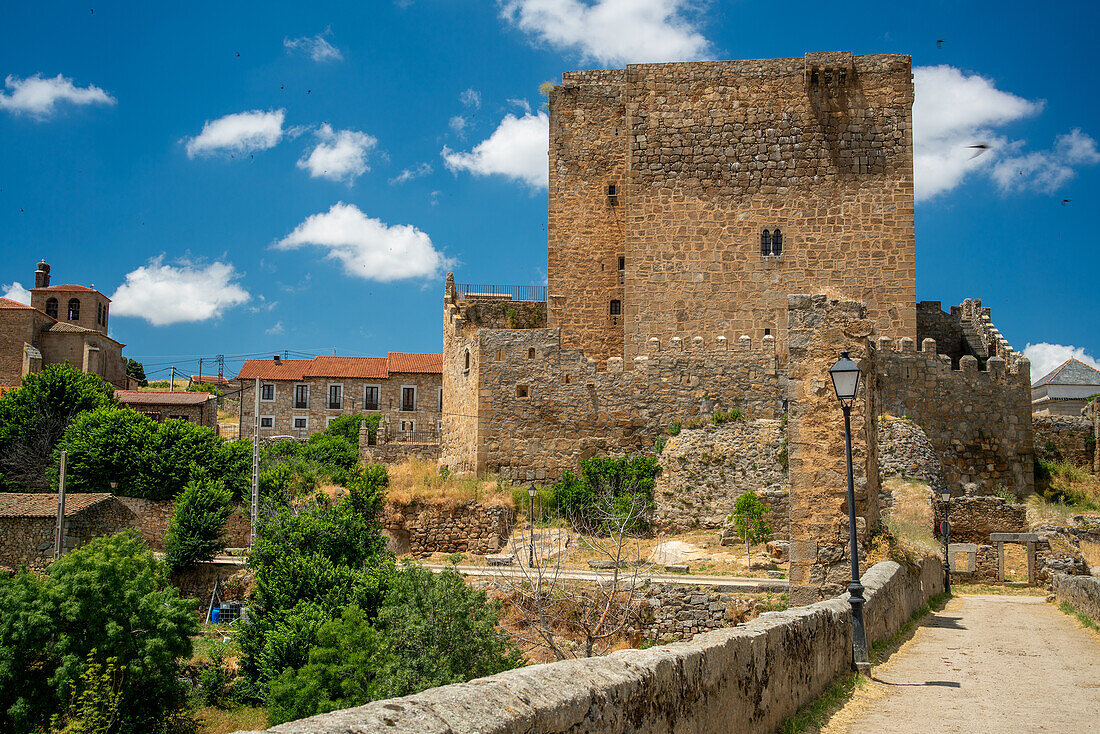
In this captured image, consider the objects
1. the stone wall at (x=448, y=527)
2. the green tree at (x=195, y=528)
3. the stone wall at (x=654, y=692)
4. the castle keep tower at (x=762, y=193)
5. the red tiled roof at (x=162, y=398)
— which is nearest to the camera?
the stone wall at (x=654, y=692)

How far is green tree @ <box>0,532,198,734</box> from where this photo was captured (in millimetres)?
19109

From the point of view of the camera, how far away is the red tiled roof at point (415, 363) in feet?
164

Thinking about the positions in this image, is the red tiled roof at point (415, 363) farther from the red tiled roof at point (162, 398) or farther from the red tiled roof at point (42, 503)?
the red tiled roof at point (42, 503)

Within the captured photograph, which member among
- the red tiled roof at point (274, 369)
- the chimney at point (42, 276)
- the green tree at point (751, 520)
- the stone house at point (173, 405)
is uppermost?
the chimney at point (42, 276)

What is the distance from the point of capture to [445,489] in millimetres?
22312

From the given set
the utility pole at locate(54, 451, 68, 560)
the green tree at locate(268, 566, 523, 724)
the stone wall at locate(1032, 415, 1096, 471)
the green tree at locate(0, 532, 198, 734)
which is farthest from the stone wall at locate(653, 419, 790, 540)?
the utility pole at locate(54, 451, 68, 560)

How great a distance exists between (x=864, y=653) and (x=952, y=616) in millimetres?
6098

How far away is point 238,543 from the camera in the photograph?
31.0m

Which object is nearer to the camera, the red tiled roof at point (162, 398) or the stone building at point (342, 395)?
the red tiled roof at point (162, 398)

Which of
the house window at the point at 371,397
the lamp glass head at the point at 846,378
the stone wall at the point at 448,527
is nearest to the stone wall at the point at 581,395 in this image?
the stone wall at the point at 448,527

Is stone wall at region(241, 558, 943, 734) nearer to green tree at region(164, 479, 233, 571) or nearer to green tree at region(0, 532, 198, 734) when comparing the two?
green tree at region(0, 532, 198, 734)

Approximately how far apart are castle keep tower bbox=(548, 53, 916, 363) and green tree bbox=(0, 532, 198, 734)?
44.3 ft

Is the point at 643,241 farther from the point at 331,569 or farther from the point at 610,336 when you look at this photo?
the point at 331,569

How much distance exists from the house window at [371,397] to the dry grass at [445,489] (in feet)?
88.4
